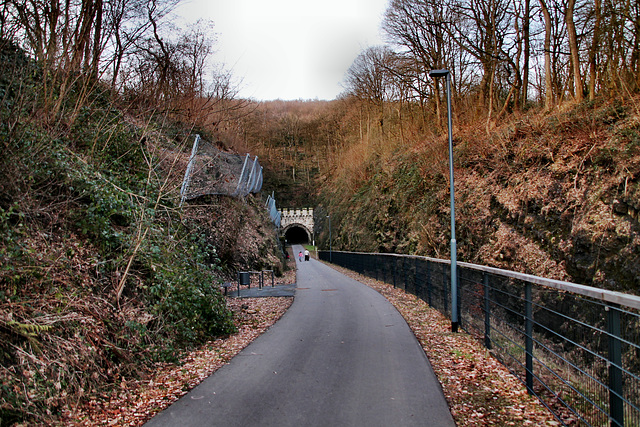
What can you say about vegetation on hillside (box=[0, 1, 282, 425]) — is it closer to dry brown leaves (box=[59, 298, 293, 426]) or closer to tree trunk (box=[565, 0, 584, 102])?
dry brown leaves (box=[59, 298, 293, 426])

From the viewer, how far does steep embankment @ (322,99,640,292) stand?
9312mm

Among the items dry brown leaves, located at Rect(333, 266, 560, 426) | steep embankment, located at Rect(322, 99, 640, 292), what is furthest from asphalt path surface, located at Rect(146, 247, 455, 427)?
steep embankment, located at Rect(322, 99, 640, 292)

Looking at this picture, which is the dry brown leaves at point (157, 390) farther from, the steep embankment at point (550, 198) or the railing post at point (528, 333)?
the steep embankment at point (550, 198)

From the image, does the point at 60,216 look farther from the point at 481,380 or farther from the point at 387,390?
the point at 481,380

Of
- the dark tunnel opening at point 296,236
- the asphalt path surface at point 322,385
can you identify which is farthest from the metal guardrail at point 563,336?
the dark tunnel opening at point 296,236

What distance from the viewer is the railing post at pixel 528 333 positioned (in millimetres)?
4362

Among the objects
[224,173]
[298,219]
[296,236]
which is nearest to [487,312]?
[224,173]

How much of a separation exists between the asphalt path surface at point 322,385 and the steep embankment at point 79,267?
0.98 meters

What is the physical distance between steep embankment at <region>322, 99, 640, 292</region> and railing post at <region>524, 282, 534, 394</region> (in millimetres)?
5746

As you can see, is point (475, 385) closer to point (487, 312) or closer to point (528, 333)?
point (528, 333)

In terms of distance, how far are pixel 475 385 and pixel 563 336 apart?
1.39m

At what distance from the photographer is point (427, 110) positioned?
2481 centimetres

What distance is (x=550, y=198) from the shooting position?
1127 cm

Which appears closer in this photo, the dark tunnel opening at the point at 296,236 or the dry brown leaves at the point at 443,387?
the dry brown leaves at the point at 443,387
